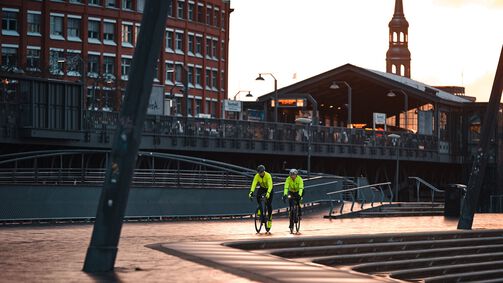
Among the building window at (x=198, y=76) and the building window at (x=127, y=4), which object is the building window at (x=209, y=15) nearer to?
the building window at (x=198, y=76)

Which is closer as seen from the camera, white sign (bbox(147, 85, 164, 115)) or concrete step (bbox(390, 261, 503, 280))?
concrete step (bbox(390, 261, 503, 280))

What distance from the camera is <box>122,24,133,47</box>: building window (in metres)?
115

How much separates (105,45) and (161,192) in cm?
6905

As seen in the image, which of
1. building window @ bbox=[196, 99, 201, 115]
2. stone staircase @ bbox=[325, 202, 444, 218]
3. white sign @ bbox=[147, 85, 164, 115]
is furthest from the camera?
building window @ bbox=[196, 99, 201, 115]

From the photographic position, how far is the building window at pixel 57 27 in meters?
109

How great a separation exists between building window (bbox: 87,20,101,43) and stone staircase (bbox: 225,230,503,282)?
261ft

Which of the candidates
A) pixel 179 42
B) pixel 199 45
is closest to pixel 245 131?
pixel 179 42

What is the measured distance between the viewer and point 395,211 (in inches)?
2189

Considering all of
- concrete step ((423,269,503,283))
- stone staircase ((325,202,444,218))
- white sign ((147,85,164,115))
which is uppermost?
white sign ((147,85,164,115))

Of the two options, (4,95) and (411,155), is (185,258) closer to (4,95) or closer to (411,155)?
(4,95)

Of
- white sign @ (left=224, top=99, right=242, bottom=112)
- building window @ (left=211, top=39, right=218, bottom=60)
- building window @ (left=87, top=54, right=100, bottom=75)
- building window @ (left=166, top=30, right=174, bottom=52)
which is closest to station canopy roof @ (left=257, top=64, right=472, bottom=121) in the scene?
building window @ (left=211, top=39, right=218, bottom=60)

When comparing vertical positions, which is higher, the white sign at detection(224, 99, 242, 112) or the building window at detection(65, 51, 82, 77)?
the building window at detection(65, 51, 82, 77)

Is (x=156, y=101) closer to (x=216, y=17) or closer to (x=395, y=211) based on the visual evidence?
(x=395, y=211)

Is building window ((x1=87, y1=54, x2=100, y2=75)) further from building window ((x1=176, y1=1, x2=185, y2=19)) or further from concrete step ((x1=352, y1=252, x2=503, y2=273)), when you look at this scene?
concrete step ((x1=352, y1=252, x2=503, y2=273))
